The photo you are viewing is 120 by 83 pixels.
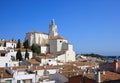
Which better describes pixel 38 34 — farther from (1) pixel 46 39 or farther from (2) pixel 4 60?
(2) pixel 4 60

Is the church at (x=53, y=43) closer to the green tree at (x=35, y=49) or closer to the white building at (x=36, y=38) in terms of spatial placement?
the white building at (x=36, y=38)

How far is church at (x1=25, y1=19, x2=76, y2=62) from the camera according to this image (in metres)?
75.6

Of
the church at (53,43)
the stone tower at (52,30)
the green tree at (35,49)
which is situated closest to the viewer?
the church at (53,43)

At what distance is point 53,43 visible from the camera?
8494 cm

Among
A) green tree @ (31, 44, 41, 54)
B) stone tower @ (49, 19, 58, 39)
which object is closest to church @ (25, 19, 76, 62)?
stone tower @ (49, 19, 58, 39)

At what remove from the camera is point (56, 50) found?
83.8 m

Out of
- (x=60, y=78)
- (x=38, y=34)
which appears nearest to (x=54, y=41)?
(x=38, y=34)

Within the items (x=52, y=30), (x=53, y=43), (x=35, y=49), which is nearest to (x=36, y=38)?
(x=52, y=30)

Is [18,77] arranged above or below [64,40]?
below

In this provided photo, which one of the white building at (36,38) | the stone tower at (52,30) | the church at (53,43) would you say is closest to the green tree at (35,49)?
the church at (53,43)

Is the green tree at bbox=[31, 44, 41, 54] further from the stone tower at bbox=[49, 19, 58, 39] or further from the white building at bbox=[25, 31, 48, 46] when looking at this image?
the stone tower at bbox=[49, 19, 58, 39]

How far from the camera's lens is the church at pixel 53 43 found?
7562cm

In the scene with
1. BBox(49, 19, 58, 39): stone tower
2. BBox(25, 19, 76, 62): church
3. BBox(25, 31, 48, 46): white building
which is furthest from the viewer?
BBox(49, 19, 58, 39): stone tower

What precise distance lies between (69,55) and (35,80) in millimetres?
49271
